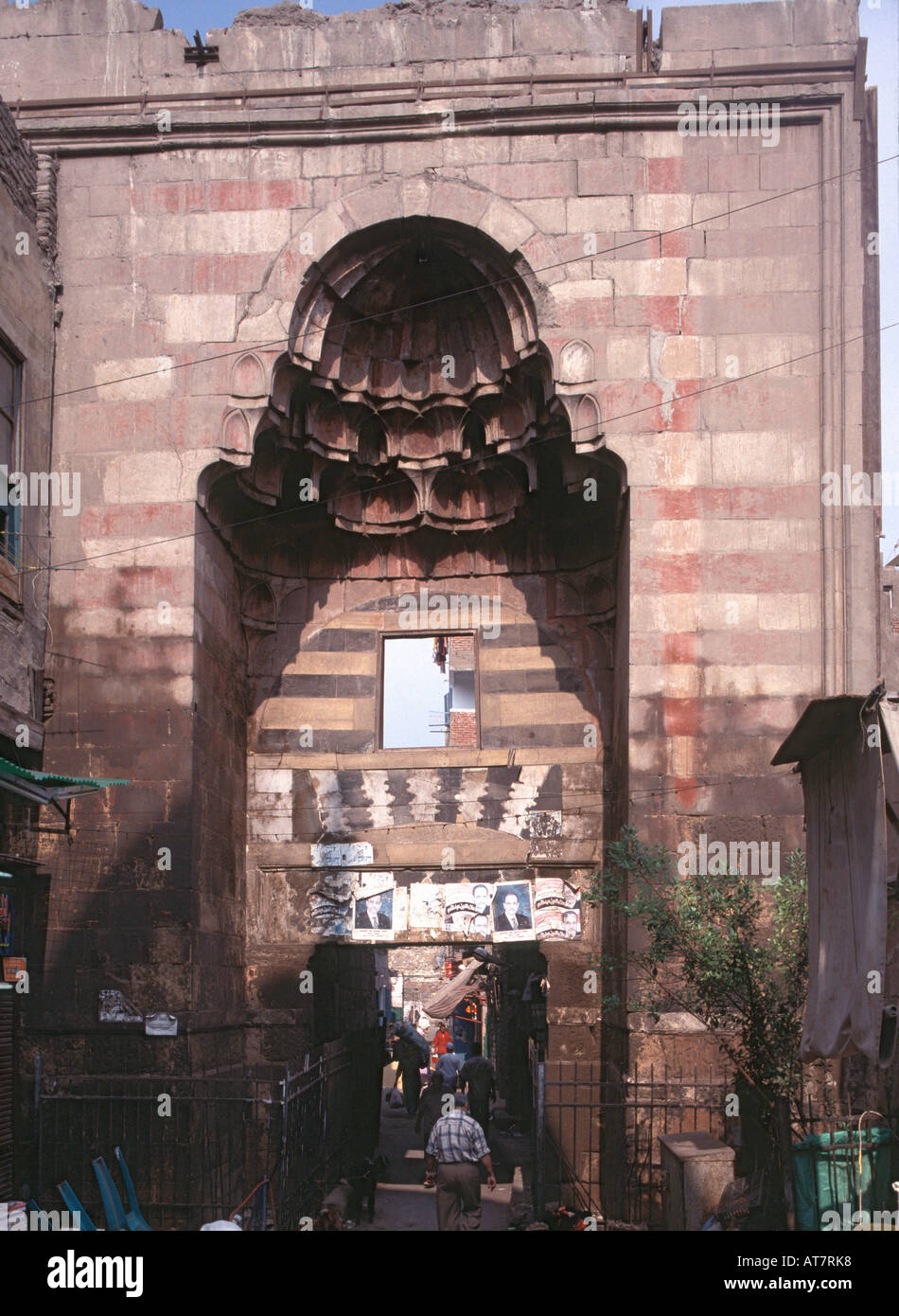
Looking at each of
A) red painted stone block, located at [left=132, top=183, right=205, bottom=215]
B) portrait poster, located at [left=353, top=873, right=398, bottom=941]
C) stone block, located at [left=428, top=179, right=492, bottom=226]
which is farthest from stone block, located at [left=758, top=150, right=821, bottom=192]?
portrait poster, located at [left=353, top=873, right=398, bottom=941]

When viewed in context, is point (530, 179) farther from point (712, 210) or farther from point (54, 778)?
point (54, 778)

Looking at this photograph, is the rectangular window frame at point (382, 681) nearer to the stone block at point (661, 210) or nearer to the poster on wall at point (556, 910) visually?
the poster on wall at point (556, 910)

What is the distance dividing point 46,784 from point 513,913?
493 cm

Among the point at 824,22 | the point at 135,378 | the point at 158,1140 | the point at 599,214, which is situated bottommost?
the point at 158,1140

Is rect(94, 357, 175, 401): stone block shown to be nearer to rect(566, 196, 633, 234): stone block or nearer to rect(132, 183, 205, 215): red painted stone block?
rect(132, 183, 205, 215): red painted stone block

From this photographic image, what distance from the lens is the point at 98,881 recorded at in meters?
11.7

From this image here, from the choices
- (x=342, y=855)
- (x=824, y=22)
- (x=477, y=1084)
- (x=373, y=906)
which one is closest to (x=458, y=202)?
(x=824, y=22)

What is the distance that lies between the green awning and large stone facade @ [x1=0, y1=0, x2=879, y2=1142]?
35 centimetres

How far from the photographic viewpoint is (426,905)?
13.7 meters

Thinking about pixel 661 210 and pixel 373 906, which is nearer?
pixel 661 210

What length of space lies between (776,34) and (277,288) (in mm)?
5357
